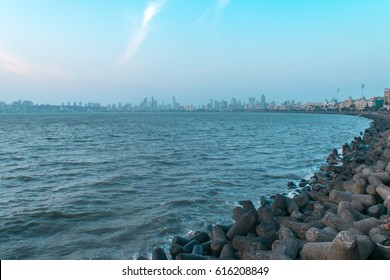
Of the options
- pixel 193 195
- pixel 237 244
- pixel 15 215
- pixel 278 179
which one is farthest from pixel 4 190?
pixel 278 179

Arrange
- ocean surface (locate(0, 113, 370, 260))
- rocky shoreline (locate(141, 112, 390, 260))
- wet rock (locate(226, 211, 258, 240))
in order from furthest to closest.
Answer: ocean surface (locate(0, 113, 370, 260)), wet rock (locate(226, 211, 258, 240)), rocky shoreline (locate(141, 112, 390, 260))

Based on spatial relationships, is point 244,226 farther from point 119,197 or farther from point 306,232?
point 119,197

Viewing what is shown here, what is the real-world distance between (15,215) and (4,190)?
3.30 m

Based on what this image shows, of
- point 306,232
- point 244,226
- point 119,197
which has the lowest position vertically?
point 119,197

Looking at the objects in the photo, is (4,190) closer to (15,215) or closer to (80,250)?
(15,215)

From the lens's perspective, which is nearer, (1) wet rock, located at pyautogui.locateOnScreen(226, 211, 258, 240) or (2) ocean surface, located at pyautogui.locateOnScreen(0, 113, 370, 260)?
(1) wet rock, located at pyautogui.locateOnScreen(226, 211, 258, 240)

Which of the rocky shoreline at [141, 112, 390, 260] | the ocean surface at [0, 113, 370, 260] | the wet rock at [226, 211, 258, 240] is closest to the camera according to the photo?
the rocky shoreline at [141, 112, 390, 260]

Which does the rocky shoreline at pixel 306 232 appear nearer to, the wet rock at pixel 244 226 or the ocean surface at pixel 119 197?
the wet rock at pixel 244 226

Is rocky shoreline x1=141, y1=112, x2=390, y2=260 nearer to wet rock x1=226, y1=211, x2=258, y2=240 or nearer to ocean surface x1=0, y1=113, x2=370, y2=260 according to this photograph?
wet rock x1=226, y1=211, x2=258, y2=240

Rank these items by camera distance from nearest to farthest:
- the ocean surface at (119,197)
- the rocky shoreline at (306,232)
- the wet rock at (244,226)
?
the rocky shoreline at (306,232)
the wet rock at (244,226)
the ocean surface at (119,197)

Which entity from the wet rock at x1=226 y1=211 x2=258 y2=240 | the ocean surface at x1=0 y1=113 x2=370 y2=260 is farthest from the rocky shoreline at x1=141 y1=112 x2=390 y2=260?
the ocean surface at x1=0 y1=113 x2=370 y2=260

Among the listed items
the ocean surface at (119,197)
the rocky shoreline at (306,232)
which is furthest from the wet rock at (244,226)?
the ocean surface at (119,197)

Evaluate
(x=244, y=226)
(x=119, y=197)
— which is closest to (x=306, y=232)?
(x=244, y=226)

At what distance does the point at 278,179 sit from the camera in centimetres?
1302
